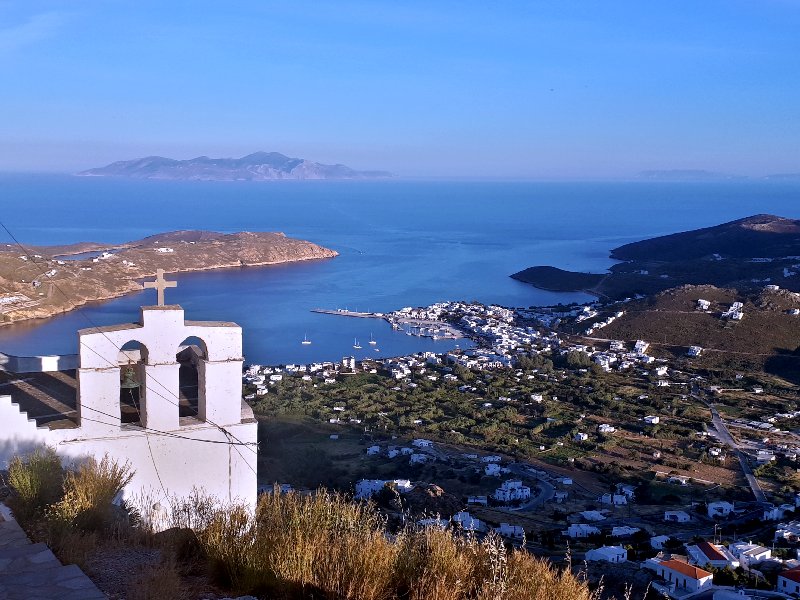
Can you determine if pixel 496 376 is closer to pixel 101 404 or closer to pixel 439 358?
pixel 439 358

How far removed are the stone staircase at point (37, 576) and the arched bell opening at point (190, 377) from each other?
6.38 ft

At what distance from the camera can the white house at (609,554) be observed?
Result: 1035cm

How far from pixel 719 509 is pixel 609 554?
13.2 feet

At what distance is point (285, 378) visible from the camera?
2538 centimetres

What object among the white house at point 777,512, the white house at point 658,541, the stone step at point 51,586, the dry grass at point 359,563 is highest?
the dry grass at point 359,563

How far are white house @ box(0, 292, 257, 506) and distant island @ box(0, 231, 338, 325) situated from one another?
2057cm

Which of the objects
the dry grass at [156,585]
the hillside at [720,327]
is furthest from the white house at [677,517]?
the hillside at [720,327]

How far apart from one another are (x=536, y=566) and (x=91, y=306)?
38207mm

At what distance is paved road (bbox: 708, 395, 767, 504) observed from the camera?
587 inches

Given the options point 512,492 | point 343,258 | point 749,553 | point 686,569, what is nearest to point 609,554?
point 686,569

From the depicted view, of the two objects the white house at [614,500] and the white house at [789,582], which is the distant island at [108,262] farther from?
the white house at [789,582]

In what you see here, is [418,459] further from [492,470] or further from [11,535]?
[11,535]

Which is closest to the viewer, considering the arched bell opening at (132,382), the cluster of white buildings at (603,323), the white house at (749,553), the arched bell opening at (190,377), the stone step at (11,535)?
the stone step at (11,535)

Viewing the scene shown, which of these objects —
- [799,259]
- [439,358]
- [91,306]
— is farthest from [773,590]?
[799,259]
